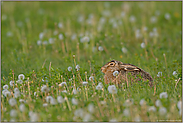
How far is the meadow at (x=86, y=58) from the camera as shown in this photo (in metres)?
5.54

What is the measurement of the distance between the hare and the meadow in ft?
0.66

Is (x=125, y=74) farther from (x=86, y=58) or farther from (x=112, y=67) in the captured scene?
(x=86, y=58)

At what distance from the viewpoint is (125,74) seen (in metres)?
7.01

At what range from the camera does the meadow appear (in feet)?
18.2

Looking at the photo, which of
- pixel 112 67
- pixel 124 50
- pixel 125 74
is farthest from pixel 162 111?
pixel 124 50

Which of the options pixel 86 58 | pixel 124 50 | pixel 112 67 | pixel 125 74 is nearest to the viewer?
pixel 125 74

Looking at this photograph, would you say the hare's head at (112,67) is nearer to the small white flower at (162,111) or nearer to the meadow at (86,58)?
the meadow at (86,58)

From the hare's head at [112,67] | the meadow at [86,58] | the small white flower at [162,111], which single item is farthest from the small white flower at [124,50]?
the small white flower at [162,111]

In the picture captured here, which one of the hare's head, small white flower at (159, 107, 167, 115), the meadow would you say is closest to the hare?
the hare's head

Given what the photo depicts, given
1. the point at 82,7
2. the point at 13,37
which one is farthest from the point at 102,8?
the point at 13,37

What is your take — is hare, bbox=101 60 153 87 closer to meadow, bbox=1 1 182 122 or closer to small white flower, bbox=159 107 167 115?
meadow, bbox=1 1 182 122

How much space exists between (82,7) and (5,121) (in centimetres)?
994

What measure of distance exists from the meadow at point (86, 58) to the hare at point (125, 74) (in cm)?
20

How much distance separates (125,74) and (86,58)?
293 centimetres
